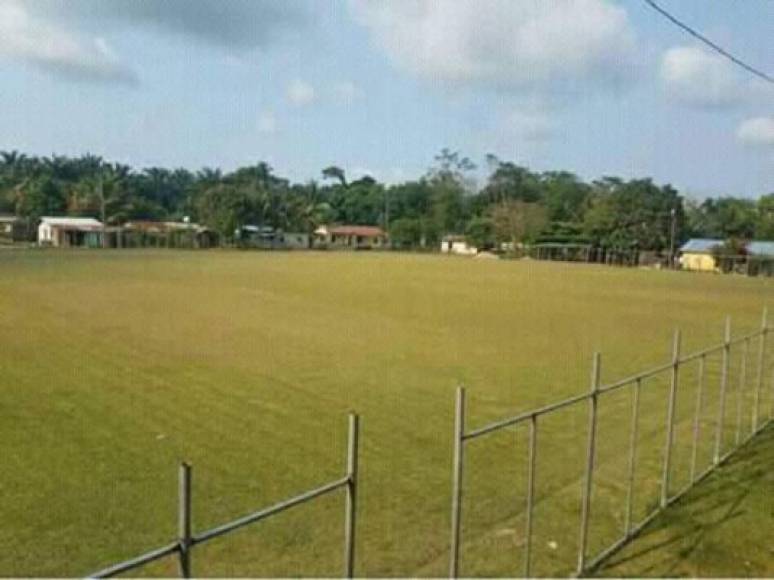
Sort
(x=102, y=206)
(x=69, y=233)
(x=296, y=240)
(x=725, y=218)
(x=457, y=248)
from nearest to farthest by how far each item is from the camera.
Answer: (x=69, y=233)
(x=102, y=206)
(x=725, y=218)
(x=296, y=240)
(x=457, y=248)

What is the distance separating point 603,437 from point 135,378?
738 cm

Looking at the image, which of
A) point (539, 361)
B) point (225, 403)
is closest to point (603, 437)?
point (225, 403)

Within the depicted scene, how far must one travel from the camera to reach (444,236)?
382 ft

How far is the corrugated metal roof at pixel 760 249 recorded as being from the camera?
264 ft

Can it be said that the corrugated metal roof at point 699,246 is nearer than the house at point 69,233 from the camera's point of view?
Yes

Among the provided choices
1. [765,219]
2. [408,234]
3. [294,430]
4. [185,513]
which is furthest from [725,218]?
[185,513]

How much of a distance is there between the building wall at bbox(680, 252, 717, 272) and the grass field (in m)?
62.9

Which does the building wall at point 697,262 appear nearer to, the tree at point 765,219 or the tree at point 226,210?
the tree at point 765,219

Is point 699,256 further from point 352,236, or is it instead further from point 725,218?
point 352,236

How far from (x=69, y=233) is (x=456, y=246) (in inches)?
2080

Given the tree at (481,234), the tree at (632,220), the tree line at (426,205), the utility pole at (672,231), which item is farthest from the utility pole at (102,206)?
the utility pole at (672,231)

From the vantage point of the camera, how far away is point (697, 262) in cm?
8444

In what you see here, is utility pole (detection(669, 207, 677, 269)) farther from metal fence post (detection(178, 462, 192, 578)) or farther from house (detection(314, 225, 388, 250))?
metal fence post (detection(178, 462, 192, 578))

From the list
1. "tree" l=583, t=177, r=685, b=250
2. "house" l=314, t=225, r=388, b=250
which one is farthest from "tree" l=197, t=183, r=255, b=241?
"tree" l=583, t=177, r=685, b=250
